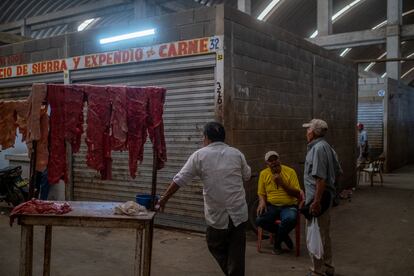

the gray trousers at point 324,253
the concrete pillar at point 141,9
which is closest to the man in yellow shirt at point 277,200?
the gray trousers at point 324,253

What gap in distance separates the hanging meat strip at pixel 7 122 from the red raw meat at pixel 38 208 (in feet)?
2.80

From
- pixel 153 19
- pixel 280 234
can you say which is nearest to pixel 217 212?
pixel 280 234

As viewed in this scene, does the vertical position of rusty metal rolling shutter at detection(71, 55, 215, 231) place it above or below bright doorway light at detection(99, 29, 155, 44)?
below

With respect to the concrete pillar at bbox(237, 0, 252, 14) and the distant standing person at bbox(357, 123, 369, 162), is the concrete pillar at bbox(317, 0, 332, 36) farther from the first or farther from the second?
the distant standing person at bbox(357, 123, 369, 162)

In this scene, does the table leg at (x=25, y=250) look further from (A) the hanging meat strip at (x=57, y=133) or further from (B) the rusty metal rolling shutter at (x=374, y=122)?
(B) the rusty metal rolling shutter at (x=374, y=122)

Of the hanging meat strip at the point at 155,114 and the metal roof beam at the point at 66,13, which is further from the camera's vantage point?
the metal roof beam at the point at 66,13

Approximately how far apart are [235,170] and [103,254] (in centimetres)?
274

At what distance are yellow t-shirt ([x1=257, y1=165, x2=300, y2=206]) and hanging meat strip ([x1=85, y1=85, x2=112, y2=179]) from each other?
234 cm

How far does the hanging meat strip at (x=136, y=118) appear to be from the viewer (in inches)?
167

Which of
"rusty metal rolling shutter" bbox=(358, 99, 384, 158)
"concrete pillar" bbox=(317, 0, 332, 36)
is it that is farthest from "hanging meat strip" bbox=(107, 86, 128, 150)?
"concrete pillar" bbox=(317, 0, 332, 36)

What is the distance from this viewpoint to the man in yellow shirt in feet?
18.3

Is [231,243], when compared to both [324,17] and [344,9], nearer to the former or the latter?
[324,17]

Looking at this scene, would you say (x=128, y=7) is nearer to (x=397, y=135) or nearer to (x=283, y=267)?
(x=397, y=135)

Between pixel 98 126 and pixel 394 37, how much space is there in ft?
53.7
